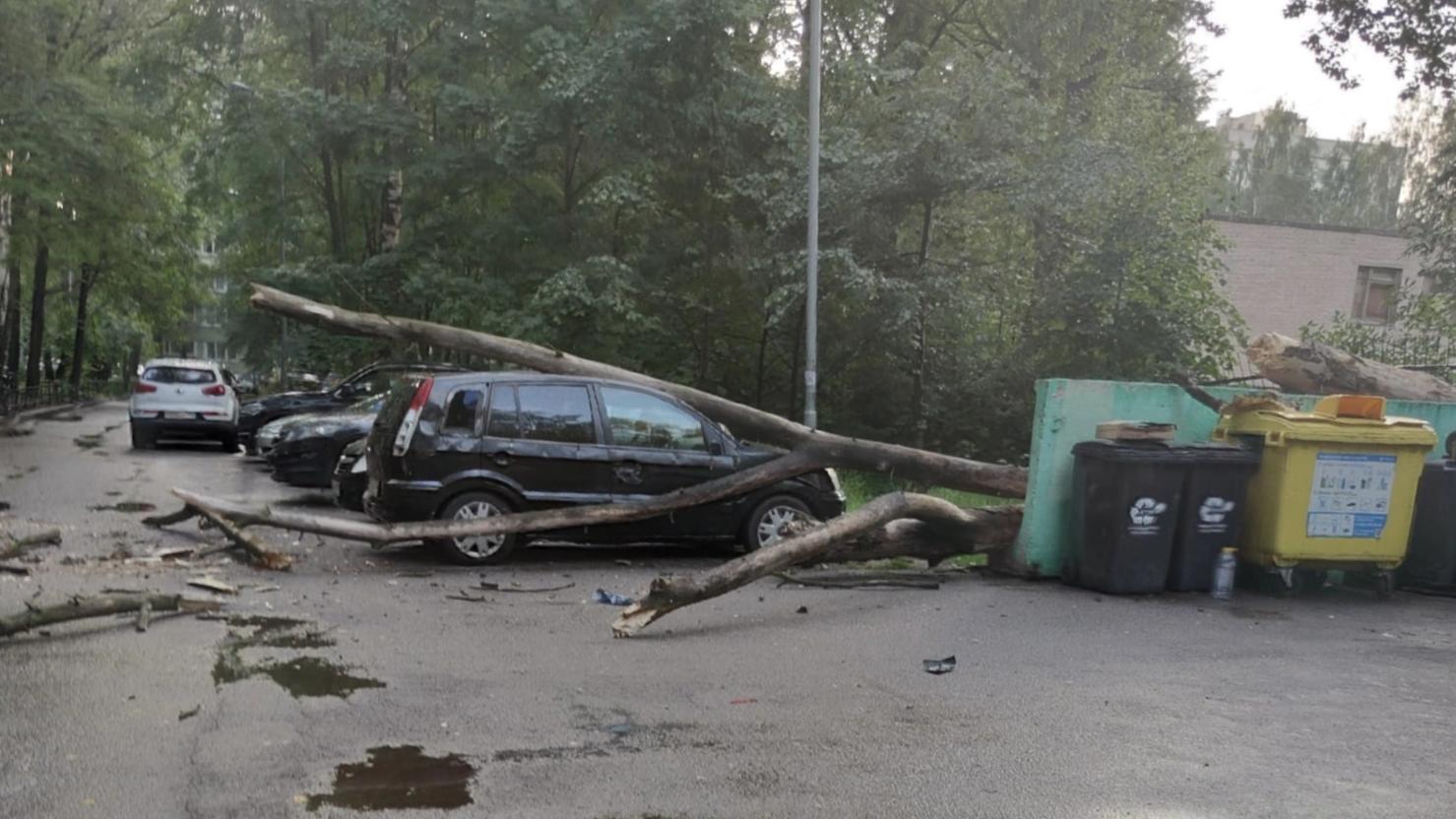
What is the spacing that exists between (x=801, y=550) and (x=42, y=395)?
37.8 metres

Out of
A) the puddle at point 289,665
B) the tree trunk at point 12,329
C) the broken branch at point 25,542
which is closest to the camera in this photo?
the puddle at point 289,665

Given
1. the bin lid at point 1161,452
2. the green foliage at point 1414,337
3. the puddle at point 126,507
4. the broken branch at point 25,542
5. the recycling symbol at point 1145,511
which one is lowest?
the puddle at point 126,507

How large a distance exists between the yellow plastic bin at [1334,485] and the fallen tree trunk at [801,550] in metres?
2.04

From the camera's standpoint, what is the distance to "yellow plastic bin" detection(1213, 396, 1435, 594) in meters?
8.92

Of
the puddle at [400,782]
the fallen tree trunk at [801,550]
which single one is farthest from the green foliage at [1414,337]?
the puddle at [400,782]

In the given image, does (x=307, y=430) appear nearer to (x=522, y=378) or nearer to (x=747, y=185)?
(x=522, y=378)

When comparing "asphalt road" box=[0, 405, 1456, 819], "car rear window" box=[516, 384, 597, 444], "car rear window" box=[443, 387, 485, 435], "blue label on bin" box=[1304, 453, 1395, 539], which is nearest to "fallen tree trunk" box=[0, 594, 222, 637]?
"asphalt road" box=[0, 405, 1456, 819]

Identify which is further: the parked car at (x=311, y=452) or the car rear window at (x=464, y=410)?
the parked car at (x=311, y=452)

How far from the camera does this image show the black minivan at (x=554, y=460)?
30.9ft

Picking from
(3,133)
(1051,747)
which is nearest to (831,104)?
(3,133)

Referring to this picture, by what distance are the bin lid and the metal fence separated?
29.5 meters

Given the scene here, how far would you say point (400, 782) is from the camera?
14.9ft

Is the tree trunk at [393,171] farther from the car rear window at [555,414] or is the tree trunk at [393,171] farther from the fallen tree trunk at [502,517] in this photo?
the fallen tree trunk at [502,517]

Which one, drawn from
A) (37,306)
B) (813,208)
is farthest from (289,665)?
(37,306)
